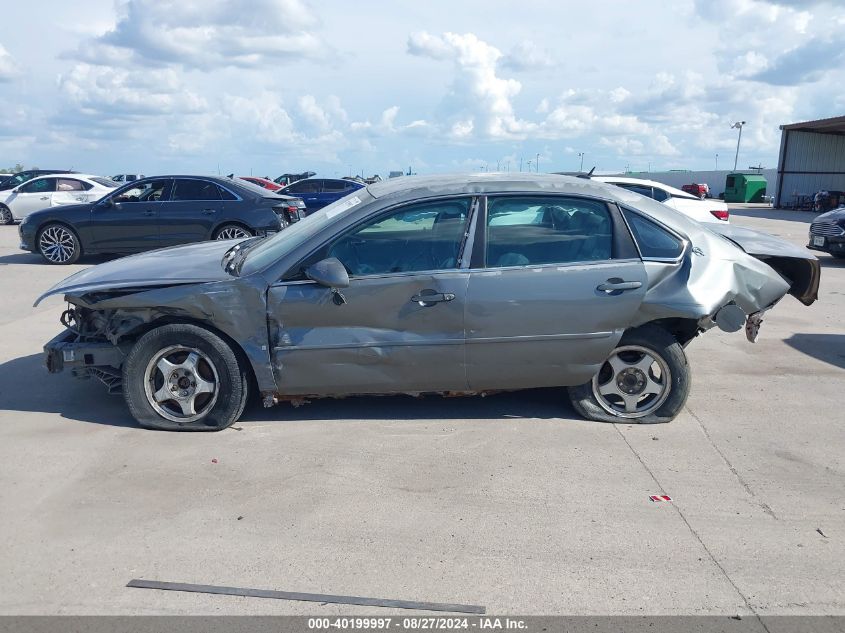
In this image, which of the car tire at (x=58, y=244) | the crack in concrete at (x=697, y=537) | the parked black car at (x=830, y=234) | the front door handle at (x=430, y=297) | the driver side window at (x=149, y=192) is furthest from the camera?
the parked black car at (x=830, y=234)

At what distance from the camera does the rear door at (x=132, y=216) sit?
41.6 feet

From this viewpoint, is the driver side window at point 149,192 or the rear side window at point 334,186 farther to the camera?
the rear side window at point 334,186

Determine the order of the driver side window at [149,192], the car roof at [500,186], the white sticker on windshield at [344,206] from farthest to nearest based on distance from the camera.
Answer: the driver side window at [149,192] < the white sticker on windshield at [344,206] < the car roof at [500,186]

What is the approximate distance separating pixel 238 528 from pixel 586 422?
8.52 ft

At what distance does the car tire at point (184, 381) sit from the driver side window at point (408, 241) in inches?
→ 40.4

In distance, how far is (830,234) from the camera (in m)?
14.2

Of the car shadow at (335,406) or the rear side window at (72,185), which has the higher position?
the rear side window at (72,185)

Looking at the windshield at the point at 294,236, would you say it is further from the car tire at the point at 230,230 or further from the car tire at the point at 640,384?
the car tire at the point at 230,230

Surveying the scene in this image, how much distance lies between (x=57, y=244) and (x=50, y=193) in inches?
330

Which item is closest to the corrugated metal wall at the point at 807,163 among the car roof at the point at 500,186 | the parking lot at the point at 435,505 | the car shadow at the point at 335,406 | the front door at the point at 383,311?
the parking lot at the point at 435,505

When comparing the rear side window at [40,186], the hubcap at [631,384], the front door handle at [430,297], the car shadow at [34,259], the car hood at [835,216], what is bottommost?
the car shadow at [34,259]

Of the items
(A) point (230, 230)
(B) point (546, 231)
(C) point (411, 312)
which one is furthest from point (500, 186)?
(A) point (230, 230)

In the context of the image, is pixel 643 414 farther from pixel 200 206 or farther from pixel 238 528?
pixel 200 206

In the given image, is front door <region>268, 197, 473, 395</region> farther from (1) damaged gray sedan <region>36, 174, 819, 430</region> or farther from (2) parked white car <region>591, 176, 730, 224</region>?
(2) parked white car <region>591, 176, 730, 224</region>
